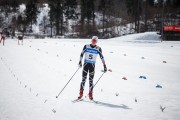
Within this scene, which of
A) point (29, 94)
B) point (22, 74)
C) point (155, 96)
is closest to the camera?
point (29, 94)

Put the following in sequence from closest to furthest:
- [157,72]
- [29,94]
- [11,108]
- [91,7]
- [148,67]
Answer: [11,108] < [29,94] < [157,72] < [148,67] < [91,7]

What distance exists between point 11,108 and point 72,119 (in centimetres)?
217

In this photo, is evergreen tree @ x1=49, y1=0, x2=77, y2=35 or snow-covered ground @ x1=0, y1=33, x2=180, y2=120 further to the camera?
evergreen tree @ x1=49, y1=0, x2=77, y2=35

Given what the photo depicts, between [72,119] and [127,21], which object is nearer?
[72,119]

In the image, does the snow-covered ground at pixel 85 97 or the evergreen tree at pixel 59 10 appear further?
the evergreen tree at pixel 59 10

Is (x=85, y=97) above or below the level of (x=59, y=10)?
below

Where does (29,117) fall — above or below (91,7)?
below

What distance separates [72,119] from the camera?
22.7 ft

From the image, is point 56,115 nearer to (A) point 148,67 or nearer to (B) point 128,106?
(B) point 128,106

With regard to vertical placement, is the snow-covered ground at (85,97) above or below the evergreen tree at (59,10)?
below

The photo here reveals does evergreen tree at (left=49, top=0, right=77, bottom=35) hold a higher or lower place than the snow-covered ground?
higher

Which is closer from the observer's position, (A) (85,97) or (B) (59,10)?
(A) (85,97)

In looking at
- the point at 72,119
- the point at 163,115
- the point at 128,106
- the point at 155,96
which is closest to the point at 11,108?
the point at 72,119

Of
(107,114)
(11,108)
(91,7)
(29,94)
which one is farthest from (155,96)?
(91,7)
